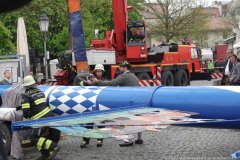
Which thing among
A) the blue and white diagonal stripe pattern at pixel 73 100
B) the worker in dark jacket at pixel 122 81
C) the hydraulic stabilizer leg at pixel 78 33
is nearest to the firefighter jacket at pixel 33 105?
the blue and white diagonal stripe pattern at pixel 73 100

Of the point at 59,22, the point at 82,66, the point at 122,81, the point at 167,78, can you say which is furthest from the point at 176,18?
the point at 122,81

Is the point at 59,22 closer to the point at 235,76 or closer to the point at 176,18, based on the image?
the point at 176,18

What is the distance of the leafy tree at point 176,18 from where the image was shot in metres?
48.0

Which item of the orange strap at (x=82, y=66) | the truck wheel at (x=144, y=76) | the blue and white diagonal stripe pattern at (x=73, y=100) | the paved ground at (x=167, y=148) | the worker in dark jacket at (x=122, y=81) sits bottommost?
the paved ground at (x=167, y=148)

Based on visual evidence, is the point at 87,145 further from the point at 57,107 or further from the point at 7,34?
the point at 7,34

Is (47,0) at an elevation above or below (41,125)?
above

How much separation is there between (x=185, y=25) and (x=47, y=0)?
23744mm

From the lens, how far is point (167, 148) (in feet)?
27.8

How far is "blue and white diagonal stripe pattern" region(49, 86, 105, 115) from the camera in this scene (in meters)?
8.19

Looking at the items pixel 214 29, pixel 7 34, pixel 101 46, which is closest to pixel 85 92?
pixel 101 46

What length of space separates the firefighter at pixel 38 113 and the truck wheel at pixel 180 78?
15542mm

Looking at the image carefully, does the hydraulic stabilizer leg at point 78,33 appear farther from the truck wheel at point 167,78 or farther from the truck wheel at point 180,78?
the truck wheel at point 180,78

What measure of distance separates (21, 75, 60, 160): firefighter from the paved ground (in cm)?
44

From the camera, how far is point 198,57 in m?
26.0
